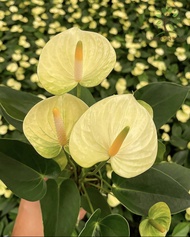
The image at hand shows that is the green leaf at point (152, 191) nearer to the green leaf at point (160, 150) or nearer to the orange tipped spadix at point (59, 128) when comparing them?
the green leaf at point (160, 150)

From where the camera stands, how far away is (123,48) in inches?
44.1

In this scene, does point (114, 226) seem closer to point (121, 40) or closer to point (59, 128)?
point (59, 128)

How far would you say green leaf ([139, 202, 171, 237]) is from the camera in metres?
0.50

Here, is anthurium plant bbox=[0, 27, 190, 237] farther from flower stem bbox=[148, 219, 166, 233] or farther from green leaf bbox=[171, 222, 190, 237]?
green leaf bbox=[171, 222, 190, 237]

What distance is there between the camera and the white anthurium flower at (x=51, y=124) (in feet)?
1.54

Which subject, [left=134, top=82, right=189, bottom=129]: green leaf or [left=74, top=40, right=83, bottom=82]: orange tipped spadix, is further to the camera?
[left=134, top=82, right=189, bottom=129]: green leaf

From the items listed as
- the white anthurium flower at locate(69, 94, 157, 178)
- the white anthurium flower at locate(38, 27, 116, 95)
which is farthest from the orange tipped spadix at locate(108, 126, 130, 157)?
the white anthurium flower at locate(38, 27, 116, 95)

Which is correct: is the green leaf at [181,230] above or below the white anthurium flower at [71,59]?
below

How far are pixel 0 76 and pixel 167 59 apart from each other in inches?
19.0

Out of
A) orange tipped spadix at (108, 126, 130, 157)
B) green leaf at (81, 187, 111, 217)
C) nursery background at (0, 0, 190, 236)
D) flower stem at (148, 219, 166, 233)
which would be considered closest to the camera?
orange tipped spadix at (108, 126, 130, 157)

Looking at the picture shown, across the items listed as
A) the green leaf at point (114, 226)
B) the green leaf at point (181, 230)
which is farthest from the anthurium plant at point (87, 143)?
the green leaf at point (181, 230)

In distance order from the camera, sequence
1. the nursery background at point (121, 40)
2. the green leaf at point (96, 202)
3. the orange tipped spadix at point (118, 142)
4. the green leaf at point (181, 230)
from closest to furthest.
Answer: the orange tipped spadix at point (118, 142)
the green leaf at point (96, 202)
the green leaf at point (181, 230)
the nursery background at point (121, 40)

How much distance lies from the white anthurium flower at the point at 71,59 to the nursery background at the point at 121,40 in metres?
0.46

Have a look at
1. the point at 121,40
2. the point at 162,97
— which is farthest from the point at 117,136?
the point at 121,40
